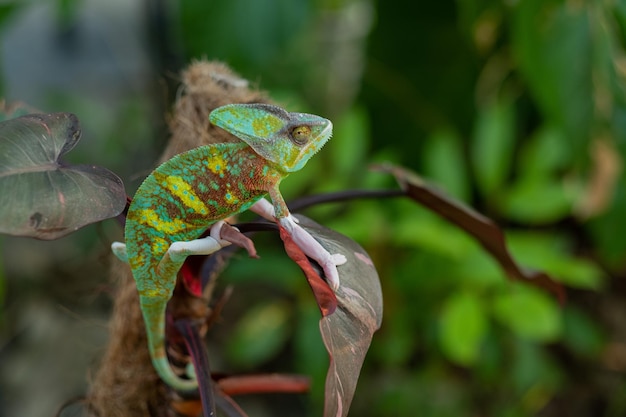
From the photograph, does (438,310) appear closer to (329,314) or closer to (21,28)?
(329,314)

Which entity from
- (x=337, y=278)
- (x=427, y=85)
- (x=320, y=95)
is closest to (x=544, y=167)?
(x=427, y=85)

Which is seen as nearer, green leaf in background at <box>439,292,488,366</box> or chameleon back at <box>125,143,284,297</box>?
chameleon back at <box>125,143,284,297</box>

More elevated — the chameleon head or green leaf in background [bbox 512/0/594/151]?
the chameleon head

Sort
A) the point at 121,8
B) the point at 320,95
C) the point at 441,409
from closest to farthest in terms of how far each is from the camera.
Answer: the point at 441,409, the point at 320,95, the point at 121,8

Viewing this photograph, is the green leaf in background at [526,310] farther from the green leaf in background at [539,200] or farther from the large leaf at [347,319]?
the large leaf at [347,319]

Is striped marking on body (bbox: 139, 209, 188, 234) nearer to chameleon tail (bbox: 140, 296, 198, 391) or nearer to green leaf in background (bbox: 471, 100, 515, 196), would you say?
chameleon tail (bbox: 140, 296, 198, 391)

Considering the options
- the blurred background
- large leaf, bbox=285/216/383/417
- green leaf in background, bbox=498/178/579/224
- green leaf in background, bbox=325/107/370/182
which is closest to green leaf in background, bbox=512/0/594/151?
the blurred background

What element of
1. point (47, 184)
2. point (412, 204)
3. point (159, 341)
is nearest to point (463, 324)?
point (412, 204)

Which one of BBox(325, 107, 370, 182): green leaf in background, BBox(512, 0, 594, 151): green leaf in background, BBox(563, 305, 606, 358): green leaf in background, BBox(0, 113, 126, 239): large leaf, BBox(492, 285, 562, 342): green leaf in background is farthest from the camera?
BBox(563, 305, 606, 358): green leaf in background
